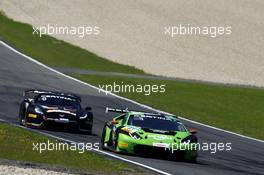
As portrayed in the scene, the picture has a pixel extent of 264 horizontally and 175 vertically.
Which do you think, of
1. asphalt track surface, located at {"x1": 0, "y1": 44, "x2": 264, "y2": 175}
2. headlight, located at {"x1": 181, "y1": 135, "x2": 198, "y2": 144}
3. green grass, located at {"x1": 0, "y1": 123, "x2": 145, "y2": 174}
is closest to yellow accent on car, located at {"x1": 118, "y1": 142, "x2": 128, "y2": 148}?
asphalt track surface, located at {"x1": 0, "y1": 44, "x2": 264, "y2": 175}

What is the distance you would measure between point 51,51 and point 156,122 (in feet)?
86.8

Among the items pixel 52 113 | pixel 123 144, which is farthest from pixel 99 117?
pixel 123 144

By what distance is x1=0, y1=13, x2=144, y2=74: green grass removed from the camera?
46844 millimetres

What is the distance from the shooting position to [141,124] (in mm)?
23141

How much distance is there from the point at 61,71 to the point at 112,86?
13.0 feet

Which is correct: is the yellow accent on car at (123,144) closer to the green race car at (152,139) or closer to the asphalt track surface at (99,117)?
the green race car at (152,139)

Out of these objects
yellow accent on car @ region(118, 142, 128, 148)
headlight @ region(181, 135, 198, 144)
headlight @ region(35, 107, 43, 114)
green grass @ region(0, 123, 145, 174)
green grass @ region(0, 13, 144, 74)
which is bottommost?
green grass @ region(0, 123, 145, 174)

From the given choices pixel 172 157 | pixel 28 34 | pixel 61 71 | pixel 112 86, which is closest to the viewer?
pixel 172 157

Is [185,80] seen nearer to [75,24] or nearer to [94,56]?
[94,56]

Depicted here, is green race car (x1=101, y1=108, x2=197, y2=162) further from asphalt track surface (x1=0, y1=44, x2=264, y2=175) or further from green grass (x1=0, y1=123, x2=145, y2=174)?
green grass (x1=0, y1=123, x2=145, y2=174)

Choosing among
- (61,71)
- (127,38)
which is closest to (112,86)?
(61,71)

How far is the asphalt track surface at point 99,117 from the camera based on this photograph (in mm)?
21125

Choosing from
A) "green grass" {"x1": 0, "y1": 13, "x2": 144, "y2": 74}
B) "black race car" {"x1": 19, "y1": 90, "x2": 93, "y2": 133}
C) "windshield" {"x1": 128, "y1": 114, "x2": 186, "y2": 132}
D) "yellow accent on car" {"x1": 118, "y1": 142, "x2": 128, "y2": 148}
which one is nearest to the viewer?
"yellow accent on car" {"x1": 118, "y1": 142, "x2": 128, "y2": 148}

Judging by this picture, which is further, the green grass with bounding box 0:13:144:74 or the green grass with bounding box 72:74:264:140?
the green grass with bounding box 0:13:144:74
